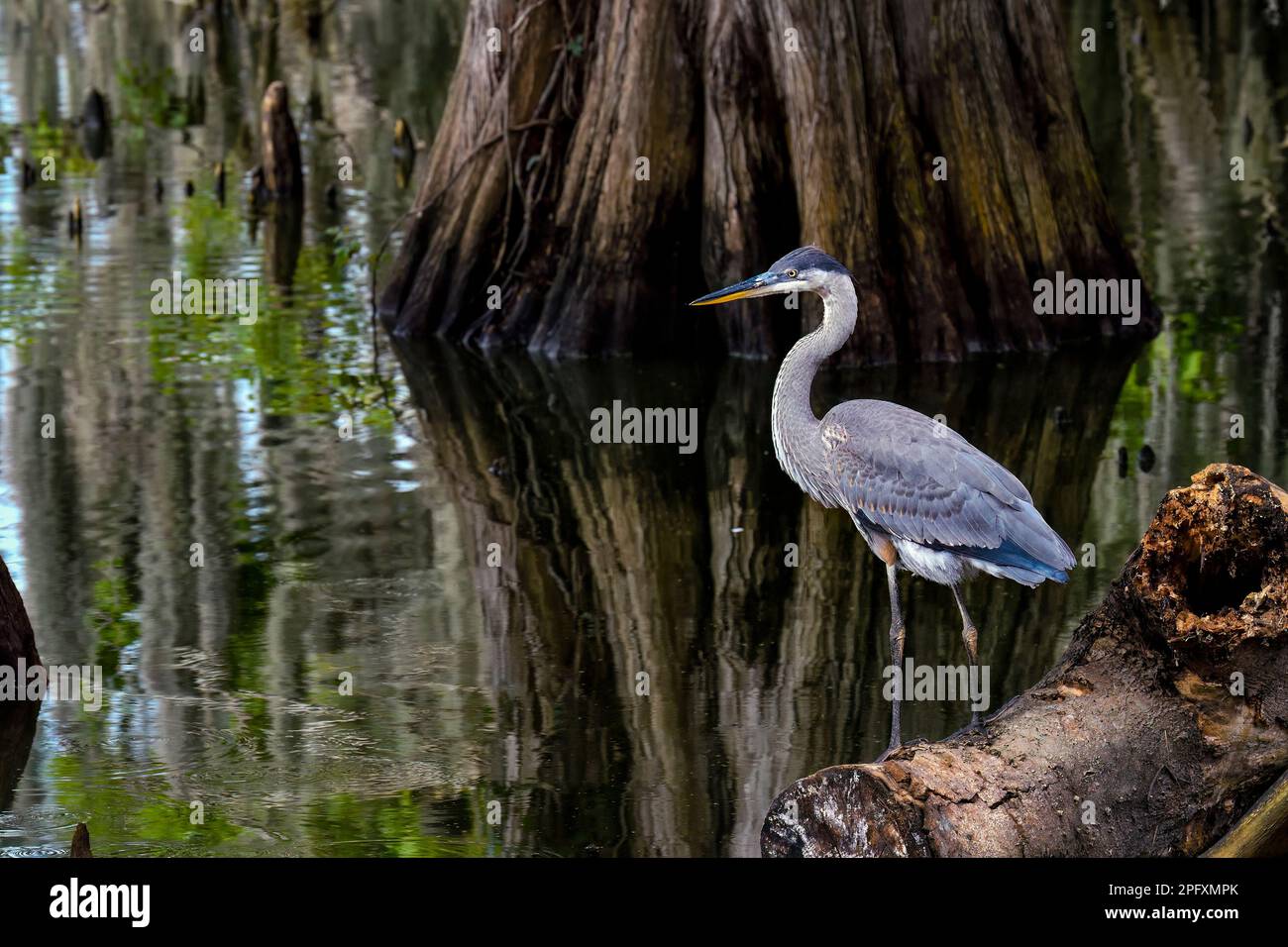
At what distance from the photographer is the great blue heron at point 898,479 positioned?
7.24m

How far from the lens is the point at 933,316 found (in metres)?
13.4

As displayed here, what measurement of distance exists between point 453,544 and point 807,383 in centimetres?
325

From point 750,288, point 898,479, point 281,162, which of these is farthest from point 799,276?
point 281,162

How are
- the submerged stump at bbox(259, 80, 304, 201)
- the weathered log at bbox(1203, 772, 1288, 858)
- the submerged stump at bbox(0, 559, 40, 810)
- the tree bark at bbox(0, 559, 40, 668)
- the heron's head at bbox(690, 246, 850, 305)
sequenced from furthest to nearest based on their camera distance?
1. the submerged stump at bbox(259, 80, 304, 201)
2. the tree bark at bbox(0, 559, 40, 668)
3. the submerged stump at bbox(0, 559, 40, 810)
4. the heron's head at bbox(690, 246, 850, 305)
5. the weathered log at bbox(1203, 772, 1288, 858)

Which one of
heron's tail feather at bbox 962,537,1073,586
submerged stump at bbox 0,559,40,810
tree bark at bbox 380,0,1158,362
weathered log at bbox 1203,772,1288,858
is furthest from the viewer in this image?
tree bark at bbox 380,0,1158,362

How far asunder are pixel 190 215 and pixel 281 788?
11510 mm

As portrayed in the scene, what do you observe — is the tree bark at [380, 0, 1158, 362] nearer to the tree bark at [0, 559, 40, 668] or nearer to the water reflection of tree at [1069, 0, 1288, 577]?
the water reflection of tree at [1069, 0, 1288, 577]

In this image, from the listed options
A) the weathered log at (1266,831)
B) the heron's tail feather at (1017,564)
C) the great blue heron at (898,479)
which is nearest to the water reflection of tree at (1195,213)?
the great blue heron at (898,479)

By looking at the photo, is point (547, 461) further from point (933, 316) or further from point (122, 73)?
point (122, 73)

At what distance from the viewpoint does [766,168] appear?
13406mm

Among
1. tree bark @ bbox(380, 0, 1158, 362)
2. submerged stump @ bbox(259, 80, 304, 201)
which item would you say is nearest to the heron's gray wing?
tree bark @ bbox(380, 0, 1158, 362)

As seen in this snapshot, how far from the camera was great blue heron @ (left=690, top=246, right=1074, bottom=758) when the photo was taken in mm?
7238

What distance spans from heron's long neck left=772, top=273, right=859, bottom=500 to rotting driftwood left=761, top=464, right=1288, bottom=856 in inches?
57.3
